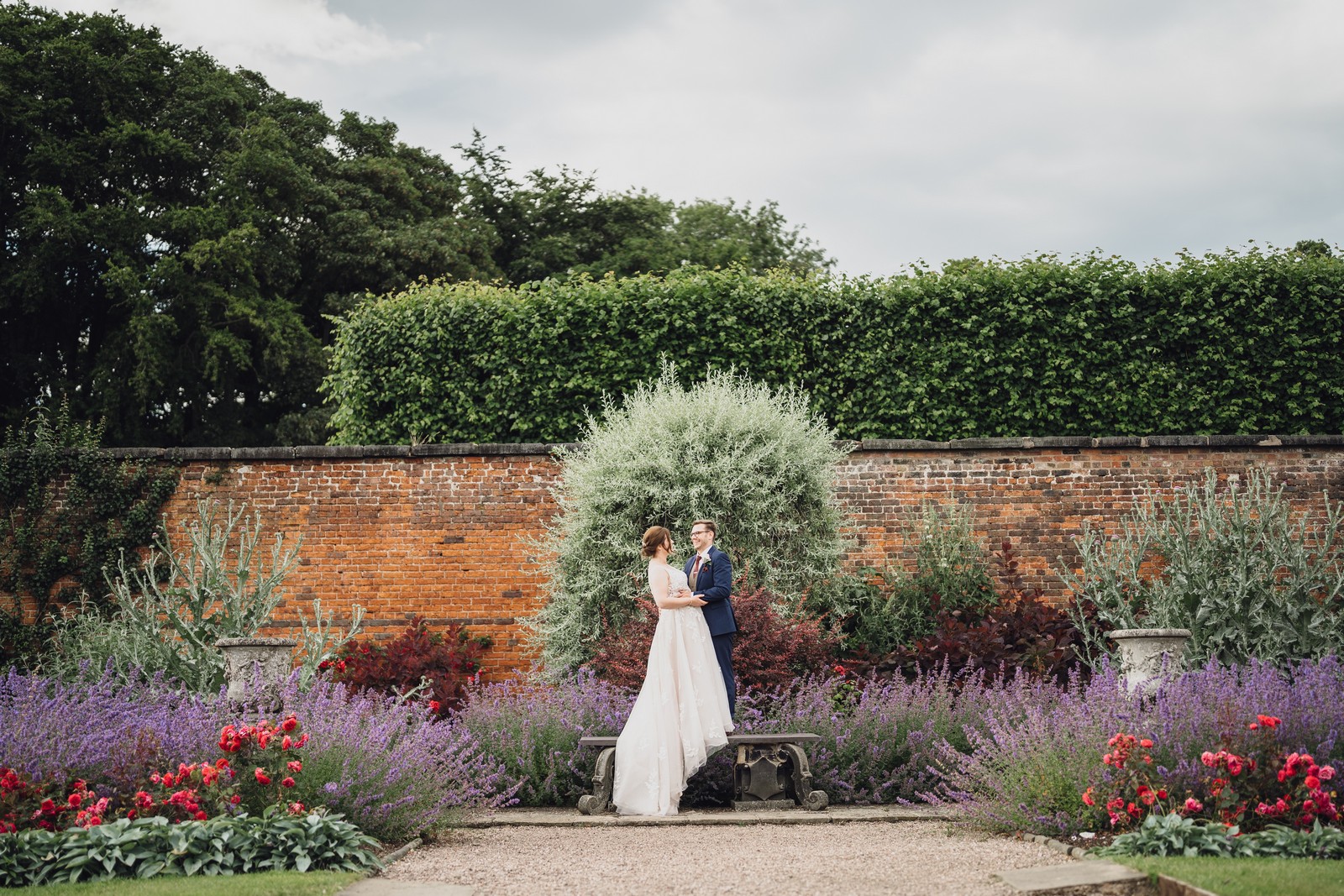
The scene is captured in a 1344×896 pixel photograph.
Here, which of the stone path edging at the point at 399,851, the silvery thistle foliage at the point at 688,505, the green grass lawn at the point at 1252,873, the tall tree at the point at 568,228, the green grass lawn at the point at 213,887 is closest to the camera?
the green grass lawn at the point at 1252,873

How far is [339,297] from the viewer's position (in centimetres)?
2325

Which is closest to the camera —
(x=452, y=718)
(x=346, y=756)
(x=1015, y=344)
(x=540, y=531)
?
(x=346, y=756)

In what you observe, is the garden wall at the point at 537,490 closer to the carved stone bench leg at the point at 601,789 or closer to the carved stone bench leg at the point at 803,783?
the carved stone bench leg at the point at 601,789

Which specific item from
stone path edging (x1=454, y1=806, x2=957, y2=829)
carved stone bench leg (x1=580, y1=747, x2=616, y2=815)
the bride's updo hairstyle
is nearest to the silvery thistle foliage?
the bride's updo hairstyle

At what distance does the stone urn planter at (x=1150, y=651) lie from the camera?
7027 millimetres

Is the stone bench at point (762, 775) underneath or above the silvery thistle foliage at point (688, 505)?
underneath

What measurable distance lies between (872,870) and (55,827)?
3961 millimetres

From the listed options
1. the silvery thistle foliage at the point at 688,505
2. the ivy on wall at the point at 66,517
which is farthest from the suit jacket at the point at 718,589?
the ivy on wall at the point at 66,517

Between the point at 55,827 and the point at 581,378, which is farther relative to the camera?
the point at 581,378

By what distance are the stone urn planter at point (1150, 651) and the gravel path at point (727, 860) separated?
1.54m

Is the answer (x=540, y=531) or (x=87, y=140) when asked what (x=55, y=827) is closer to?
(x=540, y=531)

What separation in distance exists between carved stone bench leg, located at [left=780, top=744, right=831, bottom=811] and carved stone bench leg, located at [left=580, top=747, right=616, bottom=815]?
1.18 metres

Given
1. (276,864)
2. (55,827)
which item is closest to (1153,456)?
(276,864)

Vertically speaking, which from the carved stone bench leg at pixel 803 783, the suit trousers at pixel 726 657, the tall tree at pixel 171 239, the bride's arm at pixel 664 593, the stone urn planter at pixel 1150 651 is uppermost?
the tall tree at pixel 171 239
